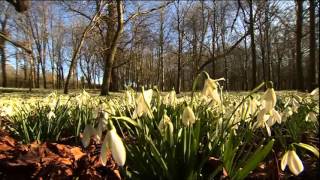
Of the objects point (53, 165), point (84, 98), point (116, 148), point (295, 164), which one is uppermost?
point (84, 98)

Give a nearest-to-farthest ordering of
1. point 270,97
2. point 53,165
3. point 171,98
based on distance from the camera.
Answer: point 270,97 < point 53,165 < point 171,98

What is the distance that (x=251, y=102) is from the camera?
293 cm

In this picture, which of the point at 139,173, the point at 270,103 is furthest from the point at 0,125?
the point at 270,103

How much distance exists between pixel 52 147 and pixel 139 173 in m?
0.91

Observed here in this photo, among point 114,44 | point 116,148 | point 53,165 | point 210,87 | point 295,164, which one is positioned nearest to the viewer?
point 116,148

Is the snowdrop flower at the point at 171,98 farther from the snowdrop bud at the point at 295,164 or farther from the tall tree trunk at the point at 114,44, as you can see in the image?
the tall tree trunk at the point at 114,44

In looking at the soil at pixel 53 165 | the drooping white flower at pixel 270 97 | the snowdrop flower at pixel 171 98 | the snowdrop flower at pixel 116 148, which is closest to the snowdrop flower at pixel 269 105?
the drooping white flower at pixel 270 97

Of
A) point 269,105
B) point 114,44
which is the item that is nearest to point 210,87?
point 269,105

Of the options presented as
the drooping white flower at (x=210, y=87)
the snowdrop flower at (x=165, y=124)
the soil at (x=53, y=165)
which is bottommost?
the soil at (x=53, y=165)

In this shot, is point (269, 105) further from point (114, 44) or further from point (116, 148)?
point (114, 44)

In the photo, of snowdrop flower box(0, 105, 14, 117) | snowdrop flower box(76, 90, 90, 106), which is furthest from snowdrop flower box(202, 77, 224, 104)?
snowdrop flower box(0, 105, 14, 117)

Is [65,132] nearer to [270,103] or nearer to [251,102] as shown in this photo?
[251,102]

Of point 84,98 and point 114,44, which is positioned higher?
point 114,44

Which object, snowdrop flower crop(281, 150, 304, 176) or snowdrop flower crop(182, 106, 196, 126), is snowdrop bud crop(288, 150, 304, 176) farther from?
snowdrop flower crop(182, 106, 196, 126)
